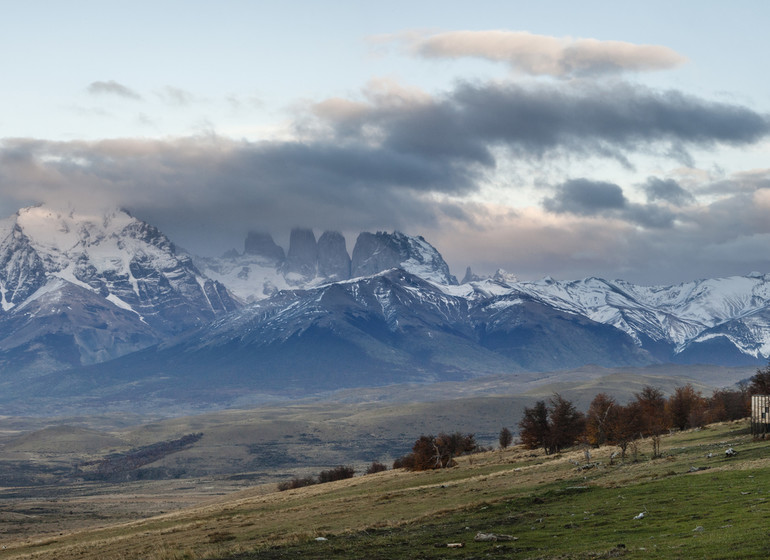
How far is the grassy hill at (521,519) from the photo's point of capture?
3956 centimetres

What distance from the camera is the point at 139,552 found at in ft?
193

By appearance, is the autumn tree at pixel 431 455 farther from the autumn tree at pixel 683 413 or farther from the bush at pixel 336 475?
the autumn tree at pixel 683 413

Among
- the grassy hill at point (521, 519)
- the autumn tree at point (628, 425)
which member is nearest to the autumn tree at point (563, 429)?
the autumn tree at point (628, 425)

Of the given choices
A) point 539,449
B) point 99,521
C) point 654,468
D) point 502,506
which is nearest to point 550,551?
point 502,506

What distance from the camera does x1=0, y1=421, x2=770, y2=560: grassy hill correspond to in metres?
39.6

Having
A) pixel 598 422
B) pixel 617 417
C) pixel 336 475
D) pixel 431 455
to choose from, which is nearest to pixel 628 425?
pixel 598 422

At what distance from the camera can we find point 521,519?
5097 cm

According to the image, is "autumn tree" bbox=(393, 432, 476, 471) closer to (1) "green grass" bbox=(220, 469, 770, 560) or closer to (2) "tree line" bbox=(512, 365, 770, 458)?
(2) "tree line" bbox=(512, 365, 770, 458)

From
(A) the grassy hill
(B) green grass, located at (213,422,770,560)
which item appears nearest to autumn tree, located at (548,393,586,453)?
(A) the grassy hill

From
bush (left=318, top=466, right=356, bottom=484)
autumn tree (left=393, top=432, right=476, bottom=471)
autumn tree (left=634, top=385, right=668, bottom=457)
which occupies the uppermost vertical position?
autumn tree (left=634, top=385, right=668, bottom=457)

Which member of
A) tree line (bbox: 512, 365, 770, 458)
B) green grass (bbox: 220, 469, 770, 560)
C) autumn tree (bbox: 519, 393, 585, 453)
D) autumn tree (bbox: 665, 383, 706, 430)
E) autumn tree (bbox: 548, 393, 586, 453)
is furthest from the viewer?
autumn tree (bbox: 665, 383, 706, 430)

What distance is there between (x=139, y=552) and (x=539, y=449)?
7483 centimetres

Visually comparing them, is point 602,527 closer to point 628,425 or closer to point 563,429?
point 628,425

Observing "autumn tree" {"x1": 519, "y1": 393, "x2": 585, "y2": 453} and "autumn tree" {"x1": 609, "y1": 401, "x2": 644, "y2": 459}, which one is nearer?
"autumn tree" {"x1": 609, "y1": 401, "x2": 644, "y2": 459}
